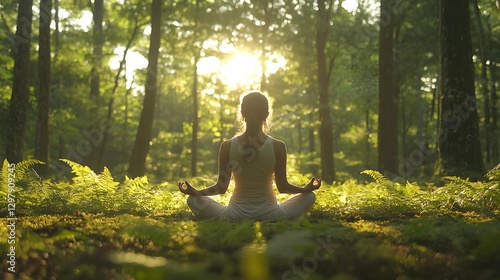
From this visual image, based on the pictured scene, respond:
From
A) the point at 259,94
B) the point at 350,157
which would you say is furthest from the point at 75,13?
the point at 259,94

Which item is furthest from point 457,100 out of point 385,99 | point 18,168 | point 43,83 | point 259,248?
point 43,83

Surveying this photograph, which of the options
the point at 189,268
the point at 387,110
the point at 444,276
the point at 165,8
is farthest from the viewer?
the point at 165,8

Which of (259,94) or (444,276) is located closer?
(444,276)

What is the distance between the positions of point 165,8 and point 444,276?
2016 cm

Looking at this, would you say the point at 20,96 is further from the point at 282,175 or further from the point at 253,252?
the point at 253,252

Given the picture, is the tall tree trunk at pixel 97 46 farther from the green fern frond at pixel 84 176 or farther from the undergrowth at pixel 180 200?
the undergrowth at pixel 180 200

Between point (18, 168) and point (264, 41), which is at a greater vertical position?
point (264, 41)

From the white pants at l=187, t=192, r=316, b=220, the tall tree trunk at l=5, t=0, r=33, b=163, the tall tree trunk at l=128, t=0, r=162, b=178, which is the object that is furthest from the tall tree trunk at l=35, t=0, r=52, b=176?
the white pants at l=187, t=192, r=316, b=220

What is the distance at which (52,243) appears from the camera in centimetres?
407

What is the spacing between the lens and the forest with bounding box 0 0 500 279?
332cm

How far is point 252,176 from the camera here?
237 inches

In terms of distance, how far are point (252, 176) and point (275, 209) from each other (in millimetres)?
525

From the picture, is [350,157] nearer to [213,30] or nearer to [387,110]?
[213,30]

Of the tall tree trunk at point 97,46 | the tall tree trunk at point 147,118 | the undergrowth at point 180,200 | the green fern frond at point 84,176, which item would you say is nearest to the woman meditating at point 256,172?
the undergrowth at point 180,200
